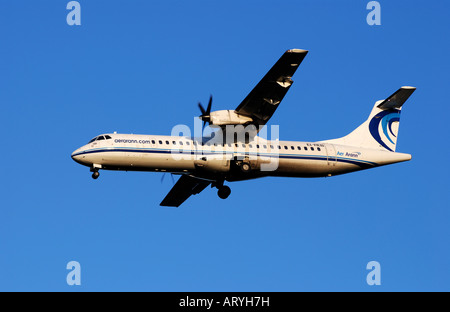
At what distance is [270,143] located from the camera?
26.1 m

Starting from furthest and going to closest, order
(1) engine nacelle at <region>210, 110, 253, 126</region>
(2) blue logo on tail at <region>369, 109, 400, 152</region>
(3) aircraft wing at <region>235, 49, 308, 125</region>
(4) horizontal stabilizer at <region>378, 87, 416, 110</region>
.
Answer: (2) blue logo on tail at <region>369, 109, 400, 152</region>
(4) horizontal stabilizer at <region>378, 87, 416, 110</region>
(1) engine nacelle at <region>210, 110, 253, 126</region>
(3) aircraft wing at <region>235, 49, 308, 125</region>

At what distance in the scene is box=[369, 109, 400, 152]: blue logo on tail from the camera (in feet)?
92.8

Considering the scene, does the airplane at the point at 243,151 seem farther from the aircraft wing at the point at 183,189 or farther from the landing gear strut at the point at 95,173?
the aircraft wing at the point at 183,189

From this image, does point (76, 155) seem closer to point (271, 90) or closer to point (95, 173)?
point (95, 173)

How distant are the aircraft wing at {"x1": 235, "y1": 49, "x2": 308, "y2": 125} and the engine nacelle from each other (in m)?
0.17

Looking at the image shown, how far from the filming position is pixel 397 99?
92.0 feet

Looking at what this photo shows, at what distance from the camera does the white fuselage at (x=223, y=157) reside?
24641 mm

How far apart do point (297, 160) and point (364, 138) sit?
3822 millimetres

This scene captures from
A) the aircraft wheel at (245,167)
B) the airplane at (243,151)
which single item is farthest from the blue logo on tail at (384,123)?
the aircraft wheel at (245,167)

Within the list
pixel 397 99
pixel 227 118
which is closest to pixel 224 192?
pixel 227 118

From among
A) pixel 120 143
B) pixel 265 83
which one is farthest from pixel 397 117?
pixel 120 143

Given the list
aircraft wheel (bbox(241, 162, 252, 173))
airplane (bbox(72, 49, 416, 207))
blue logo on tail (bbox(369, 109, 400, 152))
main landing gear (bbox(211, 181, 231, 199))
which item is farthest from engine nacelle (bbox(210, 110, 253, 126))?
blue logo on tail (bbox(369, 109, 400, 152))

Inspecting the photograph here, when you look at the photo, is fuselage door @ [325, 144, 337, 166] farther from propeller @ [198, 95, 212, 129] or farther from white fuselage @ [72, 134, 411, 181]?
propeller @ [198, 95, 212, 129]

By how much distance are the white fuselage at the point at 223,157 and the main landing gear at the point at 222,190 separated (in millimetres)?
856
